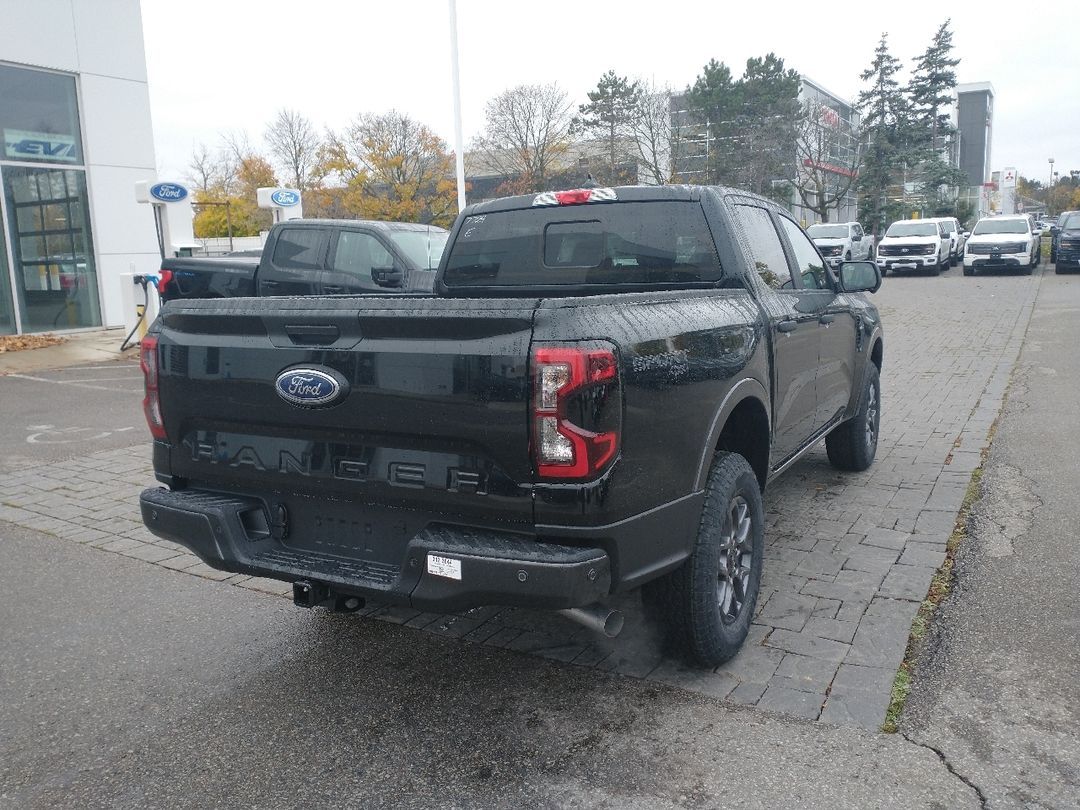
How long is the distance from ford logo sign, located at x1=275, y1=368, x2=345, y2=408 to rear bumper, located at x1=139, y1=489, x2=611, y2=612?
52 cm

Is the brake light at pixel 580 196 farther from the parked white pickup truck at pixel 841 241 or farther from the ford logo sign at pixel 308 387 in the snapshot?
the parked white pickup truck at pixel 841 241

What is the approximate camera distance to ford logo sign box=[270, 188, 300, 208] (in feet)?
60.7

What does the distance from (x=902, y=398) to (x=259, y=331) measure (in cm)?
792

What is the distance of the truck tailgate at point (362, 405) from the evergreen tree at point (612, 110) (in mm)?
45333

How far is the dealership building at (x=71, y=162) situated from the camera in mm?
15930

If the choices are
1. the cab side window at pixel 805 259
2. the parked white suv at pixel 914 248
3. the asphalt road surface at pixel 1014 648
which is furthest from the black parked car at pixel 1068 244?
the cab side window at pixel 805 259

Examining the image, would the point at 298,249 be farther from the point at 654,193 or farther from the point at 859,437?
the point at 654,193

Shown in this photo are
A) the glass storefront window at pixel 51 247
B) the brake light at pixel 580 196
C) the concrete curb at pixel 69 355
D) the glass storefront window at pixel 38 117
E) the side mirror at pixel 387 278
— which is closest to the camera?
the brake light at pixel 580 196

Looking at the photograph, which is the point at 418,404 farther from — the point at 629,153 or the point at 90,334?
the point at 629,153

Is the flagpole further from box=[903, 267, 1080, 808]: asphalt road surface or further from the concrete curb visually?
box=[903, 267, 1080, 808]: asphalt road surface

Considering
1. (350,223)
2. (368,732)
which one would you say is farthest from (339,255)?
(368,732)

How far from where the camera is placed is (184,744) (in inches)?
125

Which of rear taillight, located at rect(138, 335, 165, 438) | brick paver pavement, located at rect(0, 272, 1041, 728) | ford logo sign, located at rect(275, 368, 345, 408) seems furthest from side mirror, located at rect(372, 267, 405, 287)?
ford logo sign, located at rect(275, 368, 345, 408)

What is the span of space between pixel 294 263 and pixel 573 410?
359 inches
